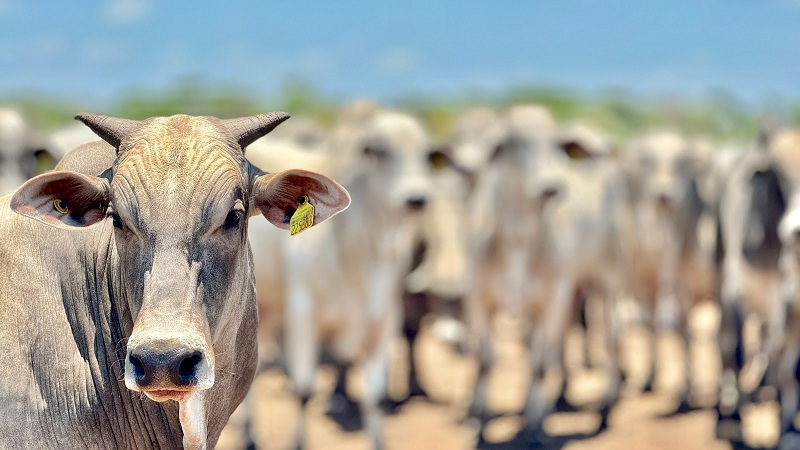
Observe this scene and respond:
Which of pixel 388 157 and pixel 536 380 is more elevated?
pixel 388 157

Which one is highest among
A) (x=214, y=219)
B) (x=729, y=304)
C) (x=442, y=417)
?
(x=214, y=219)

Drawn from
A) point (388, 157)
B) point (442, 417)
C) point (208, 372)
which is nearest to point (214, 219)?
point (208, 372)

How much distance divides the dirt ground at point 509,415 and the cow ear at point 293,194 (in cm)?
576

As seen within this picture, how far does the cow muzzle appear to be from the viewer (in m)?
4.08

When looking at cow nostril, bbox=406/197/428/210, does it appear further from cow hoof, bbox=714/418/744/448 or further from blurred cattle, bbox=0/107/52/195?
cow hoof, bbox=714/418/744/448

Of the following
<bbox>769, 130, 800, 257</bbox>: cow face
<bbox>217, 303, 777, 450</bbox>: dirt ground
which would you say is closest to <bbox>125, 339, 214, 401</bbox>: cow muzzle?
<bbox>769, 130, 800, 257</bbox>: cow face

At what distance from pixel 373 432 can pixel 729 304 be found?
316 centimetres

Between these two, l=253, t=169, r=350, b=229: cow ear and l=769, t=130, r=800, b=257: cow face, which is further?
l=769, t=130, r=800, b=257: cow face

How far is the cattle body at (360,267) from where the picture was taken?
9820 mm

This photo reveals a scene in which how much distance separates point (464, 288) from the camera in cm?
1202

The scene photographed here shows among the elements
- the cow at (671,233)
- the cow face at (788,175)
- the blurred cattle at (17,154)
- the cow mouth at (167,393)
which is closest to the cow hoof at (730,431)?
the cow at (671,233)

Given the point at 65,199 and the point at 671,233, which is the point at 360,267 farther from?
the point at 65,199

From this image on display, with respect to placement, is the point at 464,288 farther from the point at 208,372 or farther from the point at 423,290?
the point at 208,372

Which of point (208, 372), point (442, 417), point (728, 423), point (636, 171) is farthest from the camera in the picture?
point (636, 171)
